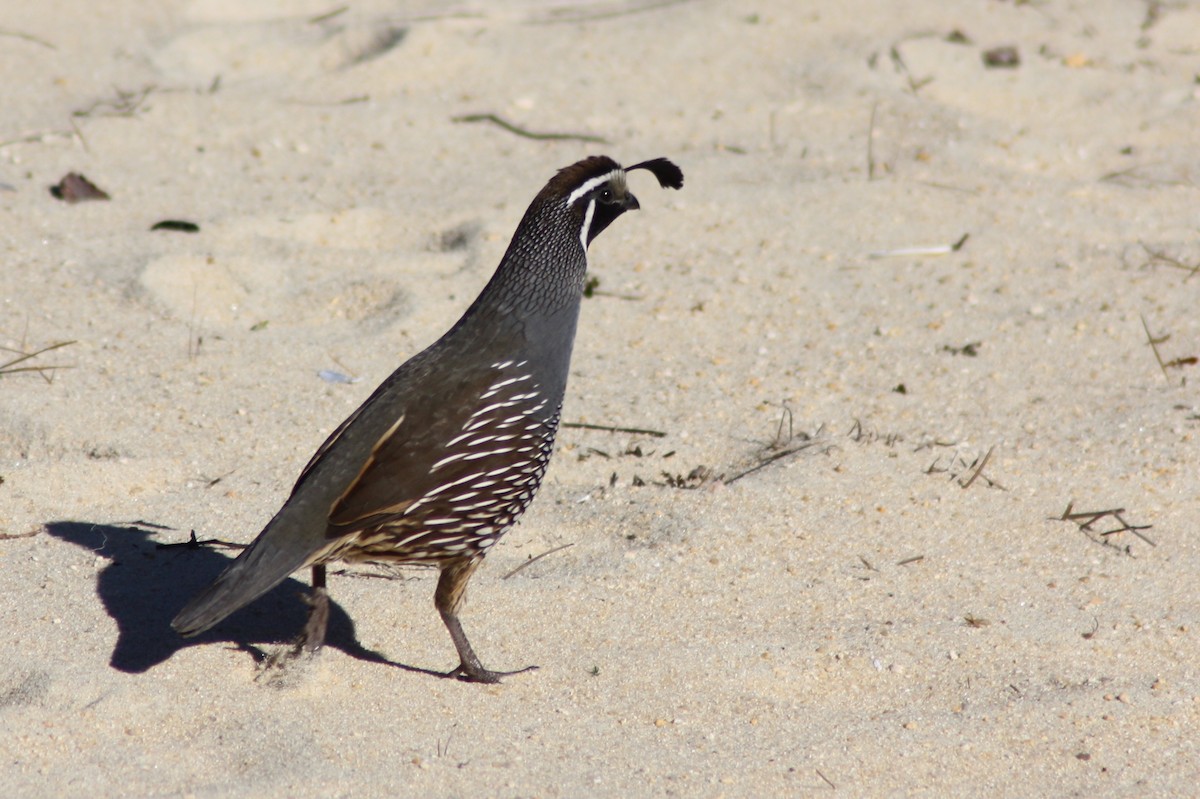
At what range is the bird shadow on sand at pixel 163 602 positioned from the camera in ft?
13.0

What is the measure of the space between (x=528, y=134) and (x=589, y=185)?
10.9 feet

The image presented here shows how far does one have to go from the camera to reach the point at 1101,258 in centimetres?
654

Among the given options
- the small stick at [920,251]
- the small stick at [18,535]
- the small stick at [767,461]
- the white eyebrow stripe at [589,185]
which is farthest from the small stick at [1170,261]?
the small stick at [18,535]

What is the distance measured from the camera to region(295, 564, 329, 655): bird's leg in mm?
3955

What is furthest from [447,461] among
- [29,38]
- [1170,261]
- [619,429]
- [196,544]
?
[29,38]

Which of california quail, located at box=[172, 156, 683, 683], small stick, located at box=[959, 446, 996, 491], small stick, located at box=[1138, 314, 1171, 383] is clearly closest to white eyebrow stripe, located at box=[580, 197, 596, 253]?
california quail, located at box=[172, 156, 683, 683]

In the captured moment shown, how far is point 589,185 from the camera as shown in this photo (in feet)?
14.7

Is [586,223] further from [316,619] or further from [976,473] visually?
[976,473]

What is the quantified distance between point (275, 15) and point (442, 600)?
6282 mm

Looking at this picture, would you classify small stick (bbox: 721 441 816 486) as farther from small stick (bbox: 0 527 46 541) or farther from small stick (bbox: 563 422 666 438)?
small stick (bbox: 0 527 46 541)

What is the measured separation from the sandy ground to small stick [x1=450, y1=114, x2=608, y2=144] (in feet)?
0.29

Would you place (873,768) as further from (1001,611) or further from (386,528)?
Answer: (386,528)

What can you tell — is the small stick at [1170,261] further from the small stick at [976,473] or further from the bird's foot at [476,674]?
the bird's foot at [476,674]

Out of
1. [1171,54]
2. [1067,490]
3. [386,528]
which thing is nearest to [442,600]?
[386,528]
